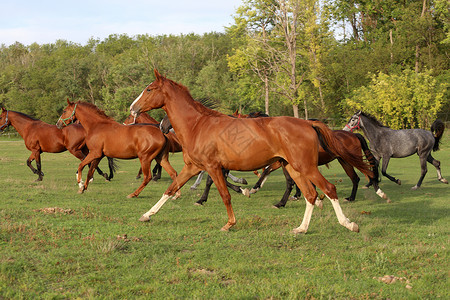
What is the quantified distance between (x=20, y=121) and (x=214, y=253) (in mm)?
11784

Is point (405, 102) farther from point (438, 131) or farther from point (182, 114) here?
point (182, 114)

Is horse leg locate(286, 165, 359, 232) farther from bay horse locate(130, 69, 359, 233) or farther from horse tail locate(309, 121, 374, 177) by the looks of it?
horse tail locate(309, 121, 374, 177)

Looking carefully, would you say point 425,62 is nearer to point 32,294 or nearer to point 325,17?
point 325,17

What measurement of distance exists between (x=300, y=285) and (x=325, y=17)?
43.9 metres

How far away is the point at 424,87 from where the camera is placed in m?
35.3

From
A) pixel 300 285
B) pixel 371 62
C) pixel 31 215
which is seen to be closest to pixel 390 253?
pixel 300 285

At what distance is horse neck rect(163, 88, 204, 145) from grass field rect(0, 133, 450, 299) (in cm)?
160

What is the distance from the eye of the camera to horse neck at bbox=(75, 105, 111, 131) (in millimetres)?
11688

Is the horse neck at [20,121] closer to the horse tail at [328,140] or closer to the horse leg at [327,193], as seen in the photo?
the horse tail at [328,140]

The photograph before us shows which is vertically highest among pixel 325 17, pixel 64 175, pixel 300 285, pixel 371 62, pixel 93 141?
pixel 325 17

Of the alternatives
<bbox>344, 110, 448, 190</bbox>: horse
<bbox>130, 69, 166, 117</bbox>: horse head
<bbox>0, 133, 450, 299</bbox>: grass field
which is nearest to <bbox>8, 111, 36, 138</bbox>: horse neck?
<bbox>0, 133, 450, 299</bbox>: grass field

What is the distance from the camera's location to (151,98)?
760 centimetres

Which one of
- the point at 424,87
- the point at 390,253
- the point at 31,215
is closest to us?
the point at 390,253

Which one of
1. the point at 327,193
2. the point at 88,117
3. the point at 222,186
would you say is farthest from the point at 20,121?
the point at 327,193
